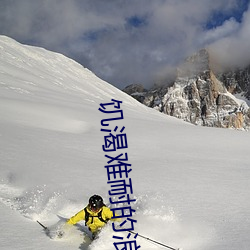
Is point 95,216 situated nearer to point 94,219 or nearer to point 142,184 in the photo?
point 94,219

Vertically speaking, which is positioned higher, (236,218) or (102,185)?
(102,185)

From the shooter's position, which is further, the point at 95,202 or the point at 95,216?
the point at 95,216

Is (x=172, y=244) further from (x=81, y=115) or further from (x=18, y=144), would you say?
(x=81, y=115)

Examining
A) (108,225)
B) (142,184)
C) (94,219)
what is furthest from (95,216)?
(142,184)

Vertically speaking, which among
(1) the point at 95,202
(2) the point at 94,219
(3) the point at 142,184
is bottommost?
(2) the point at 94,219

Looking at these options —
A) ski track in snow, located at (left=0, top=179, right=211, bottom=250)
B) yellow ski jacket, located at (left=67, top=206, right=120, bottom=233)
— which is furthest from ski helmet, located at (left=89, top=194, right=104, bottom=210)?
ski track in snow, located at (left=0, top=179, right=211, bottom=250)

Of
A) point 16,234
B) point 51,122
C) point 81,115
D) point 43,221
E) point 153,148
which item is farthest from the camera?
point 81,115

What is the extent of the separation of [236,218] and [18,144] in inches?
329

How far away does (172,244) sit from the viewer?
5543 millimetres

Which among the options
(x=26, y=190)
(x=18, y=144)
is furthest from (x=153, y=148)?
(x=26, y=190)

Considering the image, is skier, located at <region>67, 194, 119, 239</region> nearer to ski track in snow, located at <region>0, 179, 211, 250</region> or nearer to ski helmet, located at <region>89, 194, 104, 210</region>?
ski helmet, located at <region>89, 194, 104, 210</region>

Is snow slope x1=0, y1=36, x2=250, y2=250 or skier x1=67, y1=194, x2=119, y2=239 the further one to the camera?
skier x1=67, y1=194, x2=119, y2=239

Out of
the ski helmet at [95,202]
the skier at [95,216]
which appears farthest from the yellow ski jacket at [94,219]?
the ski helmet at [95,202]

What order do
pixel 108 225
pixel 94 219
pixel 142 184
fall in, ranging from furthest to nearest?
pixel 142 184, pixel 94 219, pixel 108 225
